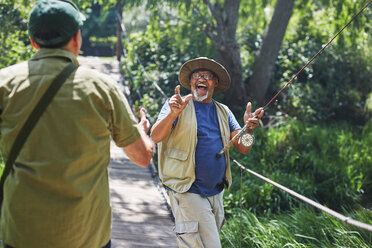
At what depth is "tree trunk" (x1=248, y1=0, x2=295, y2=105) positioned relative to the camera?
8.44 m

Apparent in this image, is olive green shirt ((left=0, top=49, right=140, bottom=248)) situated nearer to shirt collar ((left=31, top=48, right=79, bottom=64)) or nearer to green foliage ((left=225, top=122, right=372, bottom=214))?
shirt collar ((left=31, top=48, right=79, bottom=64))

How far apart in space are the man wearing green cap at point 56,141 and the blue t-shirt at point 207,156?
1334mm

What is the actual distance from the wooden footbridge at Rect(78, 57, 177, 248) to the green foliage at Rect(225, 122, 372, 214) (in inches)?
41.9

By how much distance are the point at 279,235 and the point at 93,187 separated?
9.30 ft

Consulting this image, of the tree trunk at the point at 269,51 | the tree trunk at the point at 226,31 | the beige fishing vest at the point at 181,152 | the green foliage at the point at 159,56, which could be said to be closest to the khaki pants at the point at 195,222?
the beige fishing vest at the point at 181,152

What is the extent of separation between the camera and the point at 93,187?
1.75 meters

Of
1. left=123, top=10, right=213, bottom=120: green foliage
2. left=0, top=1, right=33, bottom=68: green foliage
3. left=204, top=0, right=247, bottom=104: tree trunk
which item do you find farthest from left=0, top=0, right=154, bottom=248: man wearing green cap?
left=204, top=0, right=247, bottom=104: tree trunk

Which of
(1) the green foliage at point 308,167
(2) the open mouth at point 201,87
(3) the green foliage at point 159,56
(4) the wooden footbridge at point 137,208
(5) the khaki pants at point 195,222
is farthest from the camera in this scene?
(3) the green foliage at point 159,56

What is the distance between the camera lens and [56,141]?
1646mm

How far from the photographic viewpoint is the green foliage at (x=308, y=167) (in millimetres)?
6004

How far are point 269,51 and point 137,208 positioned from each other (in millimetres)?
5017

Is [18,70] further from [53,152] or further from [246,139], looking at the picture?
[246,139]

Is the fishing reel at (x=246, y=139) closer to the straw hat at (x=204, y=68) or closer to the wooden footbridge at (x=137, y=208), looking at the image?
the straw hat at (x=204, y=68)

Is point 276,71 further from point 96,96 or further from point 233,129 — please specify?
point 96,96
